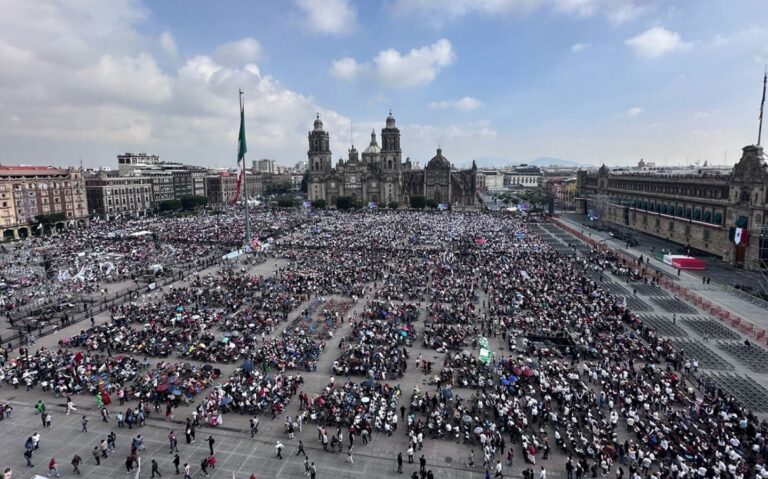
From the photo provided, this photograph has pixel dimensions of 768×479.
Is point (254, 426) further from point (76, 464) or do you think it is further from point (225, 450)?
point (76, 464)

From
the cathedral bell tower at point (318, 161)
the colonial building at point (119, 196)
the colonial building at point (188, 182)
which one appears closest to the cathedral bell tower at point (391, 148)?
the cathedral bell tower at point (318, 161)

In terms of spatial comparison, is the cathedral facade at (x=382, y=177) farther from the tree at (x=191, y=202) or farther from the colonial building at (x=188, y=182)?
the colonial building at (x=188, y=182)

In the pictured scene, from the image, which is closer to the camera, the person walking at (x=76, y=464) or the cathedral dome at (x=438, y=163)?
the person walking at (x=76, y=464)

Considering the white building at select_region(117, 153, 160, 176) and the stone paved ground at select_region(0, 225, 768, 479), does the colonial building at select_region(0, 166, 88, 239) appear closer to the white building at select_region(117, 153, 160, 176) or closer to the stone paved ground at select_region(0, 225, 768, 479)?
the white building at select_region(117, 153, 160, 176)

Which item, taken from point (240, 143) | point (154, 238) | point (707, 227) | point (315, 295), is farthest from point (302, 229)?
point (707, 227)

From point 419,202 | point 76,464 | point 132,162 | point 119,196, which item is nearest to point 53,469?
point 76,464

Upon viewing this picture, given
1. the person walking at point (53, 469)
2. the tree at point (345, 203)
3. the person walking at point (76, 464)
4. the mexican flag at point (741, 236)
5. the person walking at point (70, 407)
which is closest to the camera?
the person walking at point (53, 469)
